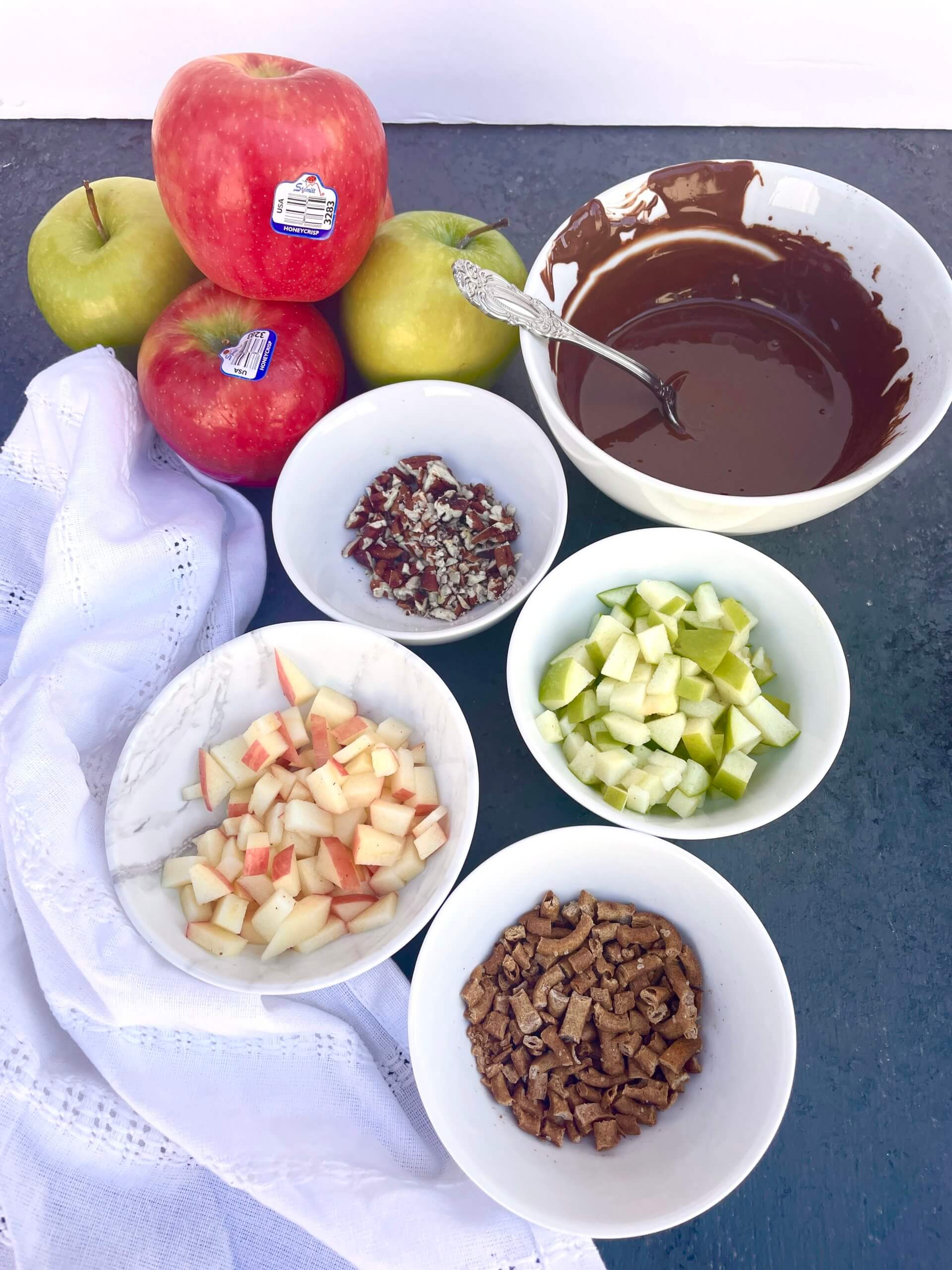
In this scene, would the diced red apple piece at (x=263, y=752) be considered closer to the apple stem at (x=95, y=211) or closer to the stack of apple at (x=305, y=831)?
the stack of apple at (x=305, y=831)

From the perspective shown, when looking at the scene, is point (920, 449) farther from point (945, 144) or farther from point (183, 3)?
point (183, 3)

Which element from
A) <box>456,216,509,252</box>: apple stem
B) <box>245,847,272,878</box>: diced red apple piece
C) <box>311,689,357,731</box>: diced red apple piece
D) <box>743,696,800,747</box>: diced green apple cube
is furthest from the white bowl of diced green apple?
<box>456,216,509,252</box>: apple stem

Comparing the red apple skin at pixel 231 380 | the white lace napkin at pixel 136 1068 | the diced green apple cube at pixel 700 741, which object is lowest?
the white lace napkin at pixel 136 1068

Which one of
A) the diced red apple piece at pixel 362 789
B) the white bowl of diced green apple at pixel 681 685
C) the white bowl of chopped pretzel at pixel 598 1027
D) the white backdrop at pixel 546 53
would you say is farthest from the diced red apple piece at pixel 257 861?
the white backdrop at pixel 546 53

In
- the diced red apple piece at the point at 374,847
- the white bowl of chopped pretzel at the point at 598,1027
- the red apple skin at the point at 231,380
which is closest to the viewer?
the white bowl of chopped pretzel at the point at 598,1027

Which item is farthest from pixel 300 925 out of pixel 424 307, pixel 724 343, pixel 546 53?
pixel 546 53

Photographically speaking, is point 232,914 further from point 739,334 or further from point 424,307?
point 739,334

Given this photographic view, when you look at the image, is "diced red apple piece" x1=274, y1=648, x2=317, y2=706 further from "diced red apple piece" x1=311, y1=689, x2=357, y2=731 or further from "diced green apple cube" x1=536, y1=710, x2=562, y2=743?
"diced green apple cube" x1=536, y1=710, x2=562, y2=743

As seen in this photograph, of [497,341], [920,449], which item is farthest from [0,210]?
[920,449]

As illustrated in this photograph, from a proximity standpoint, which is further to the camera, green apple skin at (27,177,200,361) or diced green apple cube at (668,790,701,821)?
green apple skin at (27,177,200,361)
